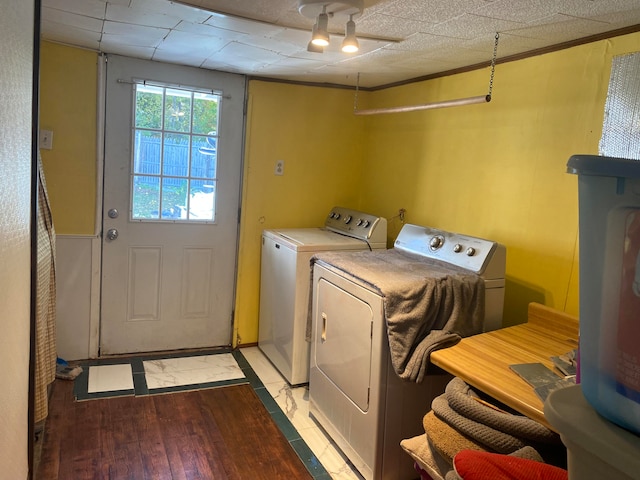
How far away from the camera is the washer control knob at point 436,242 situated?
2.49m

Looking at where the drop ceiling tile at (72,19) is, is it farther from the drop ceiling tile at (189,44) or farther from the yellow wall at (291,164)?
the yellow wall at (291,164)

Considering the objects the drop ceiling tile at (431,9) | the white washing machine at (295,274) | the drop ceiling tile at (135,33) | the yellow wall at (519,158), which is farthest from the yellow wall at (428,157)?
the drop ceiling tile at (431,9)

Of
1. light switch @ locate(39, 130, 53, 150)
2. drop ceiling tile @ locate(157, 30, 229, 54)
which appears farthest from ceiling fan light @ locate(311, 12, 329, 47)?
light switch @ locate(39, 130, 53, 150)

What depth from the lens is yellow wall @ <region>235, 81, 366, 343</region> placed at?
3.43 m

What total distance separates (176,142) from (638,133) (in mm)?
2607

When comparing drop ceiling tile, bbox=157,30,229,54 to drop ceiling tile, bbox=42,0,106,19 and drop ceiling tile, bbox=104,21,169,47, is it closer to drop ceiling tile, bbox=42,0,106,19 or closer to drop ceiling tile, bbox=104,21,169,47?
drop ceiling tile, bbox=104,21,169,47

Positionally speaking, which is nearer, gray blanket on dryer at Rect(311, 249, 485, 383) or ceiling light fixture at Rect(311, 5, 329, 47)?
ceiling light fixture at Rect(311, 5, 329, 47)

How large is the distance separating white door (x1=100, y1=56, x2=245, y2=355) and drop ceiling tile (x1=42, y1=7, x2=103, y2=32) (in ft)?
2.15

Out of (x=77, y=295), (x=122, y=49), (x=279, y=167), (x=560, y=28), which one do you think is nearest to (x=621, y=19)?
(x=560, y=28)

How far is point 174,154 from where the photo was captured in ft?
10.6

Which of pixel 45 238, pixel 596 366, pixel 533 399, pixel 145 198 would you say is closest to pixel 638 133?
pixel 533 399

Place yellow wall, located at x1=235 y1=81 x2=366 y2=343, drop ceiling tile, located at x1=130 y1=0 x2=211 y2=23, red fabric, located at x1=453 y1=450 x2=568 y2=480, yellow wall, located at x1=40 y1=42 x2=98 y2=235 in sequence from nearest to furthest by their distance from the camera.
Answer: red fabric, located at x1=453 y1=450 x2=568 y2=480 → drop ceiling tile, located at x1=130 y1=0 x2=211 y2=23 → yellow wall, located at x1=40 y1=42 x2=98 y2=235 → yellow wall, located at x1=235 y1=81 x2=366 y2=343

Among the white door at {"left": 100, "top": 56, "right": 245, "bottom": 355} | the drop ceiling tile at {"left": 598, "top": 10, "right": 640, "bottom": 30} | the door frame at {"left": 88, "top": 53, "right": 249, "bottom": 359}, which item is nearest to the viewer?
the drop ceiling tile at {"left": 598, "top": 10, "right": 640, "bottom": 30}

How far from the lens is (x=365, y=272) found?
225 centimetres
